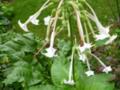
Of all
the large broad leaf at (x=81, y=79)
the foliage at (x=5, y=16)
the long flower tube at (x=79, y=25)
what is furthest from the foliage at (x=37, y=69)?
the foliage at (x=5, y=16)

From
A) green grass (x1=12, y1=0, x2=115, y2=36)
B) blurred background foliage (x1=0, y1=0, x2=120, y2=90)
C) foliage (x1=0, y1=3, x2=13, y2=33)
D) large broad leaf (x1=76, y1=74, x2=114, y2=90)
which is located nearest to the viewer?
large broad leaf (x1=76, y1=74, x2=114, y2=90)

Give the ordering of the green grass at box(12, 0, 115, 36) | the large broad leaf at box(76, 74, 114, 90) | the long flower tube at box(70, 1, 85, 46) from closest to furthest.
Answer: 1. the long flower tube at box(70, 1, 85, 46)
2. the large broad leaf at box(76, 74, 114, 90)
3. the green grass at box(12, 0, 115, 36)

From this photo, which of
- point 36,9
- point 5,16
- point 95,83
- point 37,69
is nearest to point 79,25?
point 95,83

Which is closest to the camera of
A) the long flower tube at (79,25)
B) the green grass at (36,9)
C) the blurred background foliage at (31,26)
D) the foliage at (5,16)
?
the long flower tube at (79,25)

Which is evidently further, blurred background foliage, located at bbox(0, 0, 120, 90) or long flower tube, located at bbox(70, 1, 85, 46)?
blurred background foliage, located at bbox(0, 0, 120, 90)

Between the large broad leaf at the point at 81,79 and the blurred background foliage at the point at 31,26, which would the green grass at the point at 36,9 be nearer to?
the blurred background foliage at the point at 31,26

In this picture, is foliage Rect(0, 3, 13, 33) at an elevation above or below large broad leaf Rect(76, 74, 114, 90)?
above

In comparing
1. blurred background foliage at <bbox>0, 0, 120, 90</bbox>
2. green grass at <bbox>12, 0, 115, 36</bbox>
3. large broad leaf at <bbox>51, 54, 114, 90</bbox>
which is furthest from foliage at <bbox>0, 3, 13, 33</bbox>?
large broad leaf at <bbox>51, 54, 114, 90</bbox>

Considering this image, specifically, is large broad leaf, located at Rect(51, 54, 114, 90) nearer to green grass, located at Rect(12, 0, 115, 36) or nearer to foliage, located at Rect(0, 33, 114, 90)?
foliage, located at Rect(0, 33, 114, 90)

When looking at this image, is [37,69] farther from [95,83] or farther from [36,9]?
[36,9]
